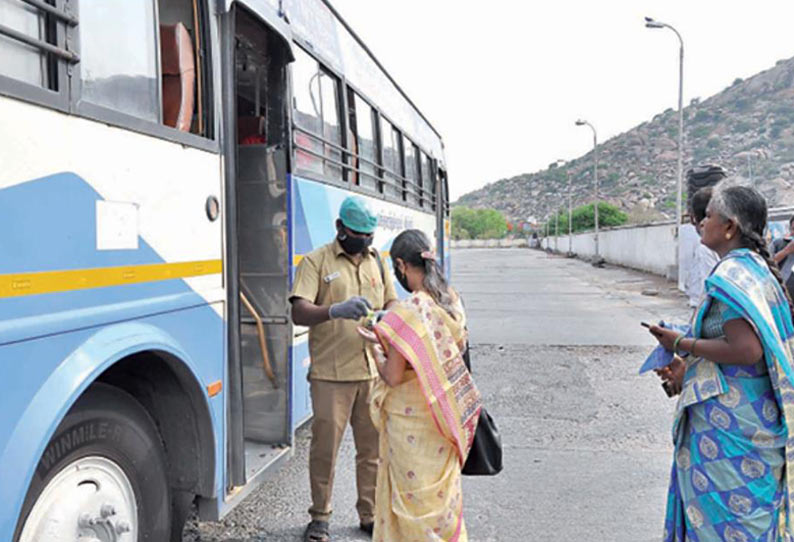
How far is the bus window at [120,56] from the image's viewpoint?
2.32 meters

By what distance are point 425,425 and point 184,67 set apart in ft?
6.43

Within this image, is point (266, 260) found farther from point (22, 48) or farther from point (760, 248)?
point (760, 248)

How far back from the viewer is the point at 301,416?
15.1 feet

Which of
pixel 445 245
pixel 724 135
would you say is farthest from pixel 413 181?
pixel 724 135

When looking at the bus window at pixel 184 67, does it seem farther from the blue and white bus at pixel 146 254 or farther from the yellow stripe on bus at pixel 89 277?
the yellow stripe on bus at pixel 89 277

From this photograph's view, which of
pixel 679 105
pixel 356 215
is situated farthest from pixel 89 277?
pixel 679 105

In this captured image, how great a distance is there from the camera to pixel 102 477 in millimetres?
2434

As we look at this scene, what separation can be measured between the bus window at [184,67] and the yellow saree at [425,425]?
1315 mm

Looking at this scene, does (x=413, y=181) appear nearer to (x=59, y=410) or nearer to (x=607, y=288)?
(x=59, y=410)

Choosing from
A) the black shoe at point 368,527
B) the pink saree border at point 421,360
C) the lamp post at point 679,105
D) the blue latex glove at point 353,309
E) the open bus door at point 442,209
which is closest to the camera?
the pink saree border at point 421,360

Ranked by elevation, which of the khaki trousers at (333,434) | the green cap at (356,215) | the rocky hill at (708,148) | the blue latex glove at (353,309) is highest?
the rocky hill at (708,148)

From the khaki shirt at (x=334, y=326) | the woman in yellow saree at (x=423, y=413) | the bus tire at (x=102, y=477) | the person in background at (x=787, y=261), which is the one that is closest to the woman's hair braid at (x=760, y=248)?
the woman in yellow saree at (x=423, y=413)

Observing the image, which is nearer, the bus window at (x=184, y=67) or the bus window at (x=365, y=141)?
the bus window at (x=184, y=67)

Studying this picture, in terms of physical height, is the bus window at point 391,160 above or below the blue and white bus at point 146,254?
above
